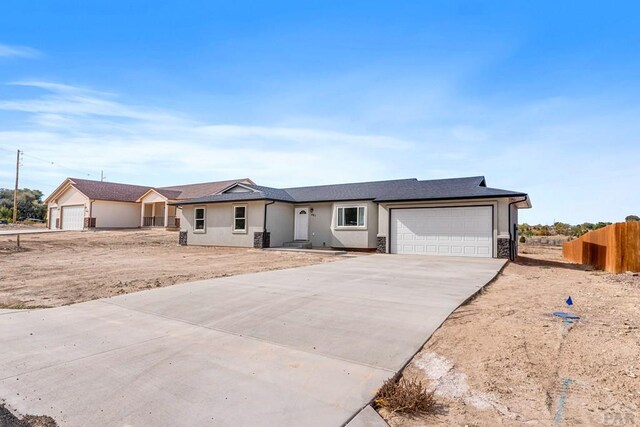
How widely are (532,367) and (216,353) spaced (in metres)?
3.70

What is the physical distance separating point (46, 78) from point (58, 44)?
8.77ft

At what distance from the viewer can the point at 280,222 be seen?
21.9 m

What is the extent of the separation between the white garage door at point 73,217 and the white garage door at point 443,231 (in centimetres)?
3110

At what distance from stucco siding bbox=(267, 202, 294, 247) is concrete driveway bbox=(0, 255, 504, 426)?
13.2m

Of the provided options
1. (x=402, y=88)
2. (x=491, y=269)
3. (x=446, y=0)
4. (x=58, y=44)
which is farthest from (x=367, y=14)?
(x=58, y=44)

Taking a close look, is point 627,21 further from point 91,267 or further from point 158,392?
point 91,267

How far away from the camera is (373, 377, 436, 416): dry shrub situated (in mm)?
3055

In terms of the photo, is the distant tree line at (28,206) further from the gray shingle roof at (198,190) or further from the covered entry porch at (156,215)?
the gray shingle roof at (198,190)

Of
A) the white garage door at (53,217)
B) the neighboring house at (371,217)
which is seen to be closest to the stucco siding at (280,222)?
the neighboring house at (371,217)

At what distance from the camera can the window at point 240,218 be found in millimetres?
21766

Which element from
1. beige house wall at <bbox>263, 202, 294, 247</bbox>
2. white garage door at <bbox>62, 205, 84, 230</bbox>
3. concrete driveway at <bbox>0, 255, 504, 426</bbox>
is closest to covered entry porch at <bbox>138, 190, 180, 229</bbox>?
white garage door at <bbox>62, 205, 84, 230</bbox>

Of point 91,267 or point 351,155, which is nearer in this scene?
point 91,267

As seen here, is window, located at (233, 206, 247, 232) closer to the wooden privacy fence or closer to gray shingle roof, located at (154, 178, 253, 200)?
gray shingle roof, located at (154, 178, 253, 200)

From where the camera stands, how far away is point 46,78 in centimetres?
1453
